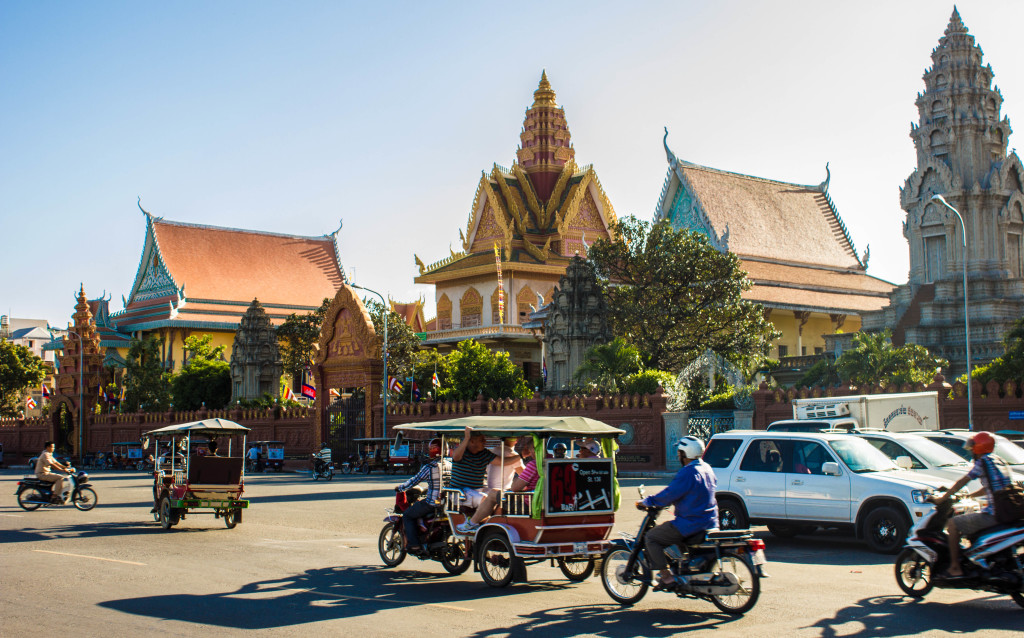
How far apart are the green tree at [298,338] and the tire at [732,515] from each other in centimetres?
4784

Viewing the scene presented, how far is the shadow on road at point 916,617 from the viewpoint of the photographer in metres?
8.02

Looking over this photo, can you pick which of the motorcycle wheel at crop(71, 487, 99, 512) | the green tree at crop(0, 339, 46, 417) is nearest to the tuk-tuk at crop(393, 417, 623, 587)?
the motorcycle wheel at crop(71, 487, 99, 512)

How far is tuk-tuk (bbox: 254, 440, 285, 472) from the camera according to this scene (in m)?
40.6

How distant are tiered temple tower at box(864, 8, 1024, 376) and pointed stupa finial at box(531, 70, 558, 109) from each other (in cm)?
2727

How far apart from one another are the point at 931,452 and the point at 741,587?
659 cm

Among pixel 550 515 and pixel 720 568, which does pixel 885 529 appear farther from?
pixel 550 515

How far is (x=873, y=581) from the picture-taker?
1059 centimetres

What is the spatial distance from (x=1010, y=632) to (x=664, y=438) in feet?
69.7

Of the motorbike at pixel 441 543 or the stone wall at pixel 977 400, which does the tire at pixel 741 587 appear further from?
the stone wall at pixel 977 400

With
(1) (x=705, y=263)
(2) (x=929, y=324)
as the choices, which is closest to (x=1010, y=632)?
(1) (x=705, y=263)

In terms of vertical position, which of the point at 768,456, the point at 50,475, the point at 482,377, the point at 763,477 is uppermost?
the point at 482,377

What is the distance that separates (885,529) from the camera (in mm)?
12648

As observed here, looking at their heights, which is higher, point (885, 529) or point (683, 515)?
point (683, 515)

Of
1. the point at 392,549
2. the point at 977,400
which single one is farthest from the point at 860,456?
the point at 977,400
